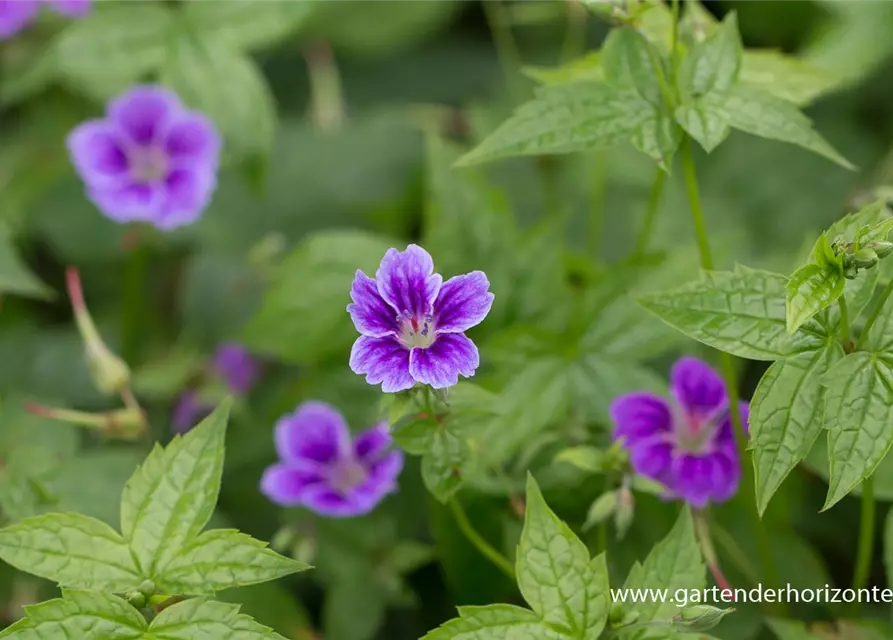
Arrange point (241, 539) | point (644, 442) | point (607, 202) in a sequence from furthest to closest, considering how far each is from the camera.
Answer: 1. point (607, 202)
2. point (644, 442)
3. point (241, 539)

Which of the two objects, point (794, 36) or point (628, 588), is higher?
point (794, 36)

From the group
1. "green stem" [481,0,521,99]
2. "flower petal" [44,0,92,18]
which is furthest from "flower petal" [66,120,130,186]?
"green stem" [481,0,521,99]

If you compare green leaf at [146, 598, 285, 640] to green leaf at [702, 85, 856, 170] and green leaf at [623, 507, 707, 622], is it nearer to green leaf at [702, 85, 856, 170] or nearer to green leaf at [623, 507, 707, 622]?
green leaf at [623, 507, 707, 622]

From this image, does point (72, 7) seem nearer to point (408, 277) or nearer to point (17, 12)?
point (17, 12)

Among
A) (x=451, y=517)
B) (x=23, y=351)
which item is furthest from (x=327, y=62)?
(x=451, y=517)

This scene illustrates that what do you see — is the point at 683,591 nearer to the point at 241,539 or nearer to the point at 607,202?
the point at 241,539
